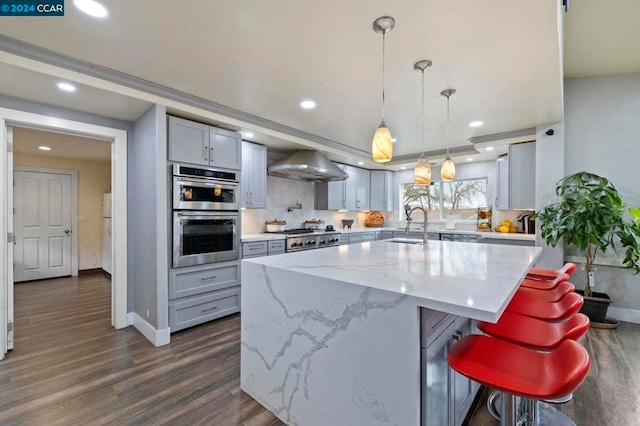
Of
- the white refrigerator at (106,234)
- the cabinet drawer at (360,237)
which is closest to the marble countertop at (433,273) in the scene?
the cabinet drawer at (360,237)

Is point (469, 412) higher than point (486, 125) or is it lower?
lower

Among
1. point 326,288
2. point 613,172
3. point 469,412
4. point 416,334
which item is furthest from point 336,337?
point 613,172

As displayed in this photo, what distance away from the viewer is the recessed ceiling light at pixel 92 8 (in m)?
1.58

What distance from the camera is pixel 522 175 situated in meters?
4.12

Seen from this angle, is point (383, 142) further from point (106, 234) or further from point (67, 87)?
point (106, 234)

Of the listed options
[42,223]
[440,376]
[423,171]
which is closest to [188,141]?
[423,171]

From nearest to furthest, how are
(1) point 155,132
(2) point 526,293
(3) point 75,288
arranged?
(2) point 526,293 → (1) point 155,132 → (3) point 75,288

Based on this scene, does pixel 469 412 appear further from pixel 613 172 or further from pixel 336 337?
pixel 613 172

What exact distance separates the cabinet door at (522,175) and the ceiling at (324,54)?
0.74 meters

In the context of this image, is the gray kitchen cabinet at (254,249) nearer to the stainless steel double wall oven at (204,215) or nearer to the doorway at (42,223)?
the stainless steel double wall oven at (204,215)

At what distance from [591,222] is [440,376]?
119 inches

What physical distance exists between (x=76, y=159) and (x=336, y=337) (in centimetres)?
678

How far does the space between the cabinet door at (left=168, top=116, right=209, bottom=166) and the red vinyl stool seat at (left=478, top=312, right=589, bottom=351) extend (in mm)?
2966

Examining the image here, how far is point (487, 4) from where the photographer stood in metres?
1.59
